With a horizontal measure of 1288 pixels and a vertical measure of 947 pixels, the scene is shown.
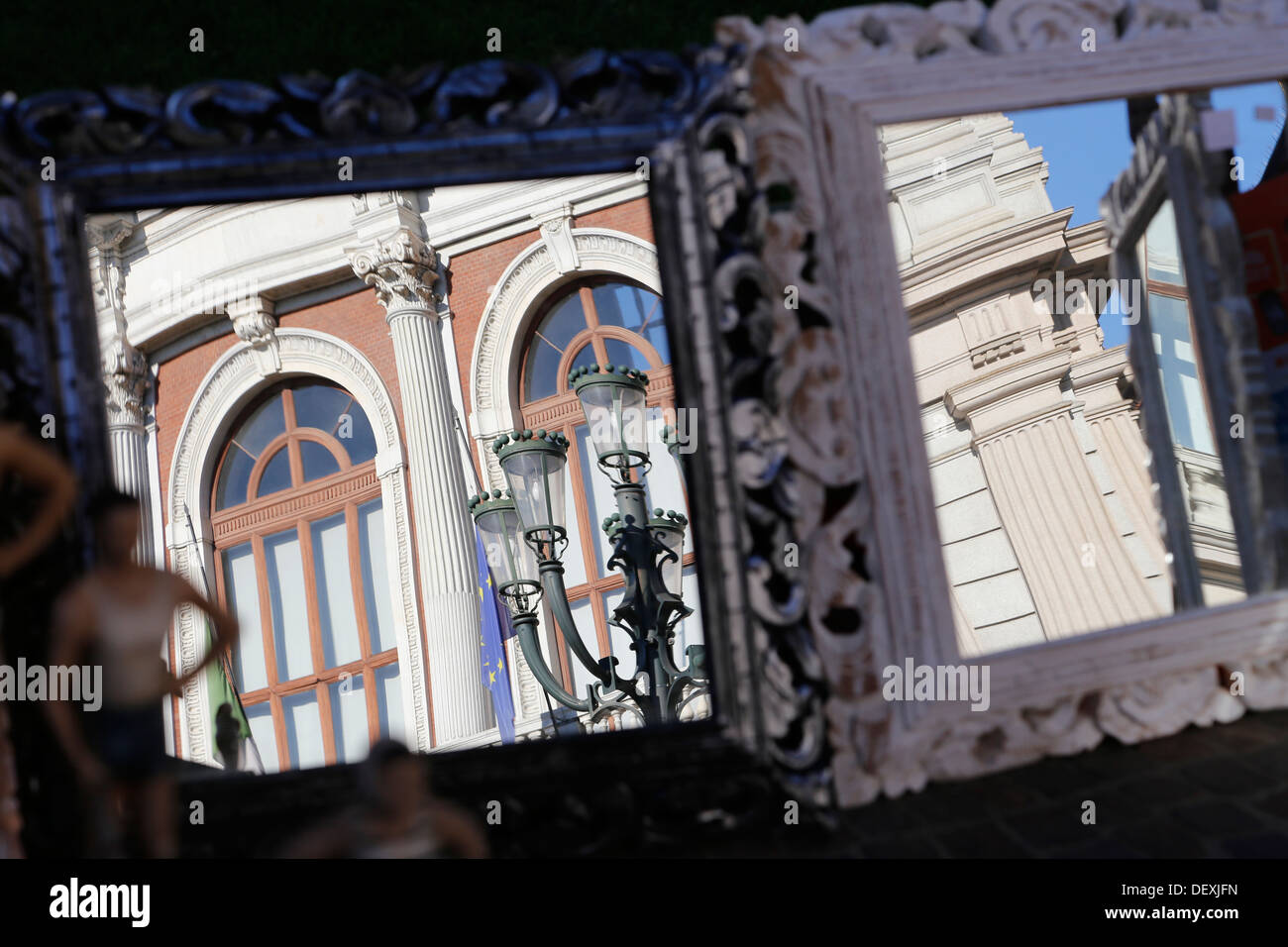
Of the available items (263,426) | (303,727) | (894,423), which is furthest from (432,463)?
(894,423)

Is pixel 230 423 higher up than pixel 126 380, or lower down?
lower down

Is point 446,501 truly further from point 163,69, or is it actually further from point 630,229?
point 163,69

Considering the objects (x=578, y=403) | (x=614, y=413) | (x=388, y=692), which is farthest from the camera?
(x=578, y=403)

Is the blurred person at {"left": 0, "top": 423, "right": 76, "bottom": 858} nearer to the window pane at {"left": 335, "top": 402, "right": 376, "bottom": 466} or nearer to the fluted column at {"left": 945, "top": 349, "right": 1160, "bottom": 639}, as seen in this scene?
the fluted column at {"left": 945, "top": 349, "right": 1160, "bottom": 639}

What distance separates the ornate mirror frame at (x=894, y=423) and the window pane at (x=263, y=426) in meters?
9.61

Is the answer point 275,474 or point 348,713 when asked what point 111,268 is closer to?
point 275,474

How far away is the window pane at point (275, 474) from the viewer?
12.5 meters

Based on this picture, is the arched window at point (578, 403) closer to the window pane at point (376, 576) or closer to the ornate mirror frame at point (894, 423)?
the window pane at point (376, 576)

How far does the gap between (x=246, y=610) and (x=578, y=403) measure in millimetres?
3503

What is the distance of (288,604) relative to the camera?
39.9 ft

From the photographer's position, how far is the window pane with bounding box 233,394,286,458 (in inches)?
497

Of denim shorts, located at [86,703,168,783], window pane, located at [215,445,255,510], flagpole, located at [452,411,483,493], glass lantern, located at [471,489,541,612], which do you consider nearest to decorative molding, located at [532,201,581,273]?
flagpole, located at [452,411,483,493]

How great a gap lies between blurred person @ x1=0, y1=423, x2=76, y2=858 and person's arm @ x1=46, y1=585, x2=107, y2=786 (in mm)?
140
